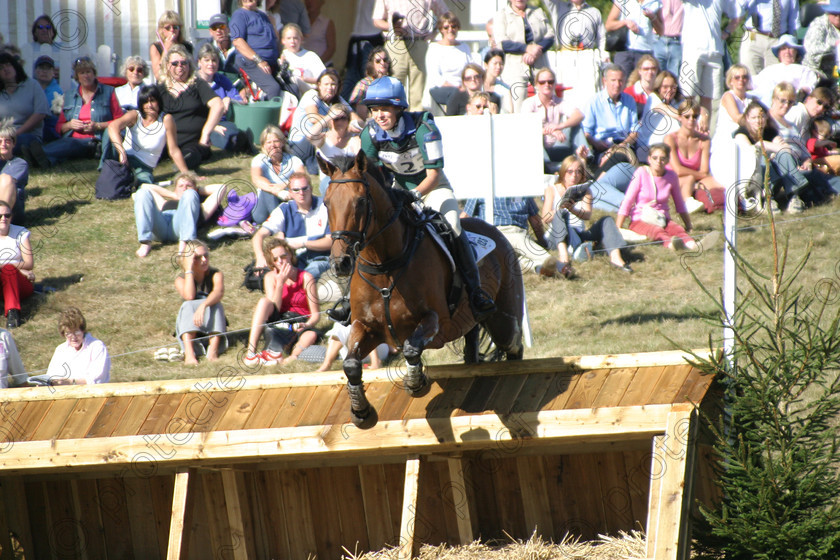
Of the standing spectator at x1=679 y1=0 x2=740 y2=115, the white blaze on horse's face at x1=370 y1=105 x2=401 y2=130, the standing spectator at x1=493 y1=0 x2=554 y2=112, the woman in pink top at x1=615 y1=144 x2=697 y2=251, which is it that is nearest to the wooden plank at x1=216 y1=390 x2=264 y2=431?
the white blaze on horse's face at x1=370 y1=105 x2=401 y2=130

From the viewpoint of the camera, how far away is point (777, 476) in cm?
492

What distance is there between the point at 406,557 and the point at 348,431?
80cm

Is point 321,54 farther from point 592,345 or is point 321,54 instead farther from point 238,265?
point 592,345

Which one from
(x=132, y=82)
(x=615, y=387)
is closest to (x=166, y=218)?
(x=132, y=82)

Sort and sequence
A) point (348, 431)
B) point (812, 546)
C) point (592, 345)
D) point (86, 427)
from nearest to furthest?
point (812, 546) < point (348, 431) < point (86, 427) < point (592, 345)

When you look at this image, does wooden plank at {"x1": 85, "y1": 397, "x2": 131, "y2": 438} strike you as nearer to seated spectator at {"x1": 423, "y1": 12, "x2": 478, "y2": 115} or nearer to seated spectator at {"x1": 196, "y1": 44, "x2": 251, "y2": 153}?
seated spectator at {"x1": 196, "y1": 44, "x2": 251, "y2": 153}

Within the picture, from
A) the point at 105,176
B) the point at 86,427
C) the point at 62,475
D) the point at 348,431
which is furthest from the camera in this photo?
the point at 105,176

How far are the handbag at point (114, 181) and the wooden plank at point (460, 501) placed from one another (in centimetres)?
672

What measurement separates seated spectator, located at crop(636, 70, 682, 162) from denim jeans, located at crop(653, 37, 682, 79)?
1.01m

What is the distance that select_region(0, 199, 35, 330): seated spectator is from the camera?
29.1 feet

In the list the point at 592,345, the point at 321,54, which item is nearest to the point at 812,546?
the point at 592,345

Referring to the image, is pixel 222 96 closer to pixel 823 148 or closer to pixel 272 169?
pixel 272 169

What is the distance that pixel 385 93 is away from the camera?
6.23m

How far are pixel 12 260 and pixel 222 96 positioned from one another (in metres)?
4.21
